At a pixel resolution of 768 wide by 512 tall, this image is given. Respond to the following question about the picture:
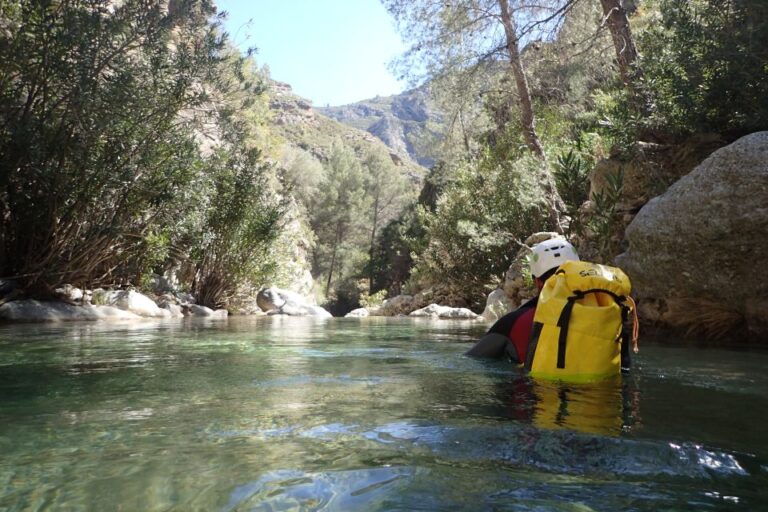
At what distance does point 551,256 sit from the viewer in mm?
4844

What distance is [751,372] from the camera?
5043 millimetres

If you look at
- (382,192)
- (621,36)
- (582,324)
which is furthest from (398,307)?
(382,192)

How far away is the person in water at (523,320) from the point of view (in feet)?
15.5

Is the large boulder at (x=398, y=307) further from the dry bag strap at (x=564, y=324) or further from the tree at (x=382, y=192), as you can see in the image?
the tree at (x=382, y=192)

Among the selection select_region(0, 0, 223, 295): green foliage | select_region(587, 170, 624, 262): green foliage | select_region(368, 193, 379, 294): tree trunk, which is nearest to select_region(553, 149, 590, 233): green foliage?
select_region(587, 170, 624, 262): green foliage

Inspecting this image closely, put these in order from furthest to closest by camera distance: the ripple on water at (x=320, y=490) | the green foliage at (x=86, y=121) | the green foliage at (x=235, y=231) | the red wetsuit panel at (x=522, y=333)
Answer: the green foliage at (x=235, y=231)
the green foliage at (x=86, y=121)
the red wetsuit panel at (x=522, y=333)
the ripple on water at (x=320, y=490)

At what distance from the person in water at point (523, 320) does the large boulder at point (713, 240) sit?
3143mm

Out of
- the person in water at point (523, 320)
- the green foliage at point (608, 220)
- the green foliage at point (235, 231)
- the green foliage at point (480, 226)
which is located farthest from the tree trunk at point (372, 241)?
the person in water at point (523, 320)

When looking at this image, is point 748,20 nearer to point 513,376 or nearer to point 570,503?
point 513,376

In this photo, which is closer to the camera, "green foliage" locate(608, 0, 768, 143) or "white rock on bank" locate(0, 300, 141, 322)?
"green foliage" locate(608, 0, 768, 143)

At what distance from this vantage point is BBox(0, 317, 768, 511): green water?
1865 millimetres

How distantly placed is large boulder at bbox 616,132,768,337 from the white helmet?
10.4 feet

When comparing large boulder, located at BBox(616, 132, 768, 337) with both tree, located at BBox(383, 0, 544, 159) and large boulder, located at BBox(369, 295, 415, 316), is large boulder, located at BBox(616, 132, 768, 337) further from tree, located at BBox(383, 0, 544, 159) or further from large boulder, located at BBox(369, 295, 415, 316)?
large boulder, located at BBox(369, 295, 415, 316)

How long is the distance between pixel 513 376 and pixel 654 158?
791cm
